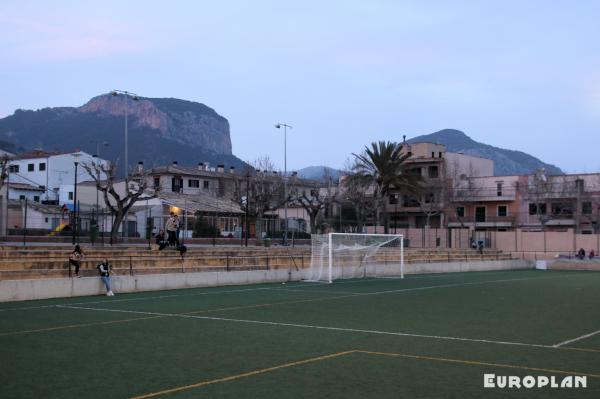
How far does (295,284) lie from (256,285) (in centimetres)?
207

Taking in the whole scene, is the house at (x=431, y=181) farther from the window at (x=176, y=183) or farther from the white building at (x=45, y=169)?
the white building at (x=45, y=169)

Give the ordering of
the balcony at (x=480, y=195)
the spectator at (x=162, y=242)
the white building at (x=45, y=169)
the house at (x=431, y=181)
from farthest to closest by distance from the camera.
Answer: the white building at (x=45, y=169)
the balcony at (x=480, y=195)
the house at (x=431, y=181)
the spectator at (x=162, y=242)

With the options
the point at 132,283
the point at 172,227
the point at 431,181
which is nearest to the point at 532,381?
the point at 132,283

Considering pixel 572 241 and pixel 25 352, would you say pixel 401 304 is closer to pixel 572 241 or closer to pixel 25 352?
pixel 25 352

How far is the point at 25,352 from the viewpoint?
13211 mm

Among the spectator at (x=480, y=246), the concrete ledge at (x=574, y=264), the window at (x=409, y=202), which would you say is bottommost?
the concrete ledge at (x=574, y=264)

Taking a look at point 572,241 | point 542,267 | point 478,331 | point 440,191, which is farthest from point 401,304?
point 440,191

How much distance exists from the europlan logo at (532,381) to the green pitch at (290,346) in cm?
17

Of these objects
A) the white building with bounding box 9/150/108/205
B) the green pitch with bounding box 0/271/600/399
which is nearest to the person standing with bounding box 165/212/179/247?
the green pitch with bounding box 0/271/600/399

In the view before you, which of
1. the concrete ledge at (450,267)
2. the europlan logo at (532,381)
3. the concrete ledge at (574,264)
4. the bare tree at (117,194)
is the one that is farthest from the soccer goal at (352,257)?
the europlan logo at (532,381)

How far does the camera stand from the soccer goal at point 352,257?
36938 mm

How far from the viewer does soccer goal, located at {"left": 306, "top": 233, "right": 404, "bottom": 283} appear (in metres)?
36.9

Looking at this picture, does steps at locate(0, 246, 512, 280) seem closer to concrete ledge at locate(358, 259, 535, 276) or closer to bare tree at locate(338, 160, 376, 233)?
concrete ledge at locate(358, 259, 535, 276)

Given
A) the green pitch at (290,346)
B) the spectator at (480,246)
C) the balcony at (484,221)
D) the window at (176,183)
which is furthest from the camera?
the window at (176,183)
